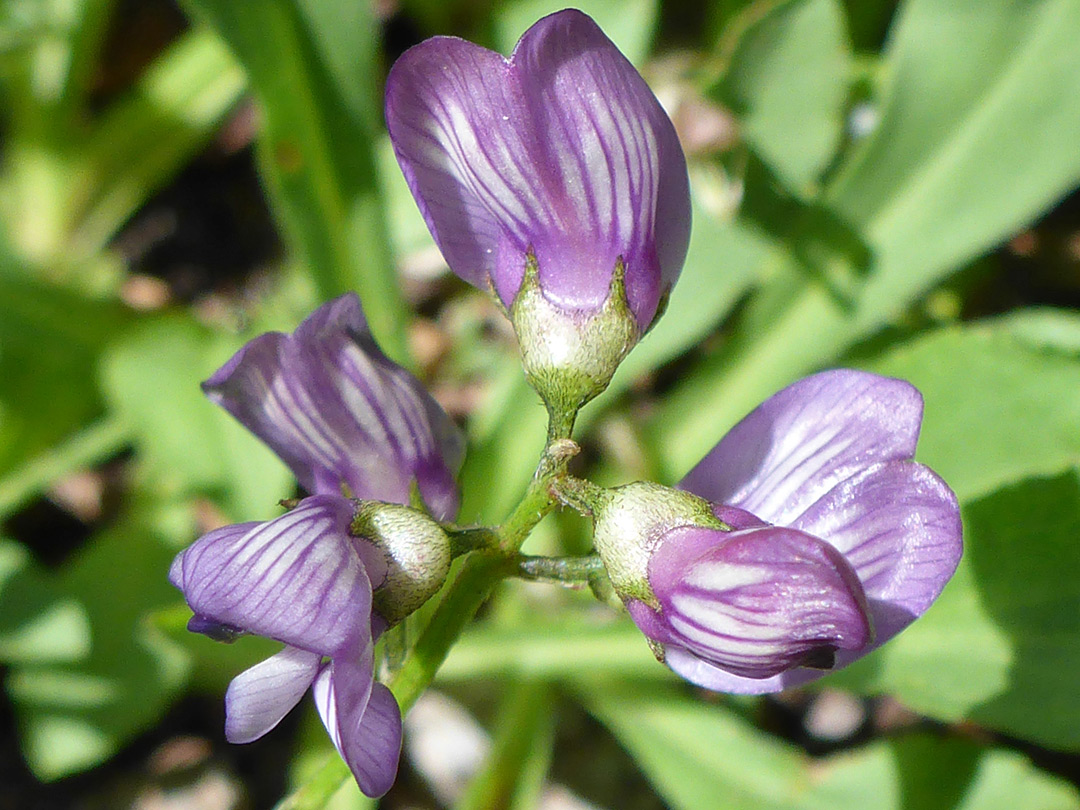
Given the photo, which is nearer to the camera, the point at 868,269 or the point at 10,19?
the point at 868,269

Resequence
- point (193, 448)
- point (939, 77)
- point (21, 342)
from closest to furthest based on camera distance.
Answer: point (939, 77), point (193, 448), point (21, 342)

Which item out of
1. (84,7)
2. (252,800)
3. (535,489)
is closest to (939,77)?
(535,489)

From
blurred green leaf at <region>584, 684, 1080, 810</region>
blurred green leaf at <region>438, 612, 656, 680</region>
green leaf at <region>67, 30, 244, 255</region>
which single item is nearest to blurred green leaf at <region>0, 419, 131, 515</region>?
green leaf at <region>67, 30, 244, 255</region>

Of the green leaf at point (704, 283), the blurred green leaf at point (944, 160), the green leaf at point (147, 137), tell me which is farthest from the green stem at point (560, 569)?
the green leaf at point (147, 137)

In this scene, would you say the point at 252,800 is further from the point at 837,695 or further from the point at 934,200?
the point at 934,200

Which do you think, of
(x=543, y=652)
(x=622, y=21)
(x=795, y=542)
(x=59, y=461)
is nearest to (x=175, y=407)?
(x=59, y=461)

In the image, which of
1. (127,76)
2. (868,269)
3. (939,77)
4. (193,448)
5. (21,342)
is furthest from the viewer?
(127,76)
